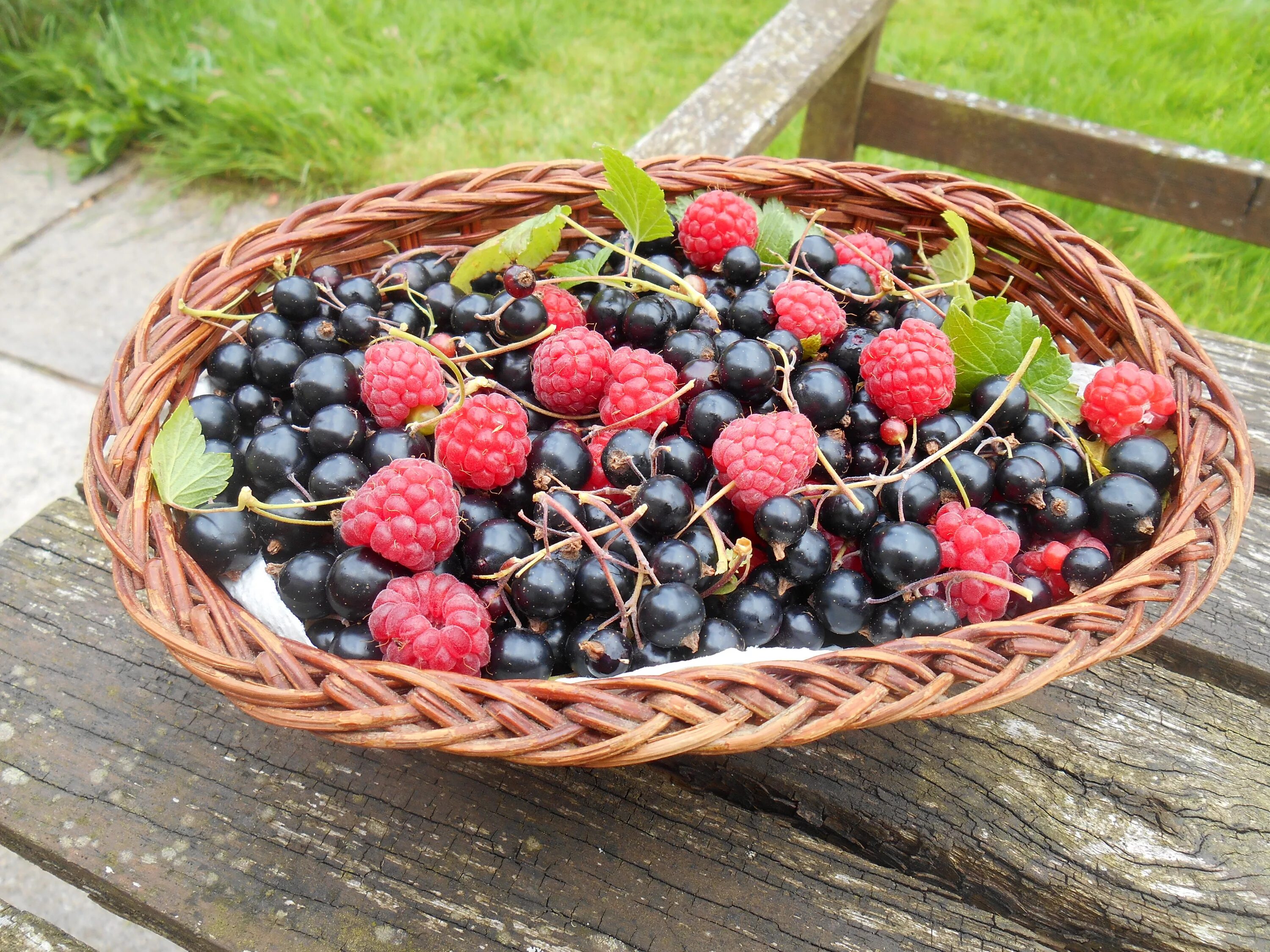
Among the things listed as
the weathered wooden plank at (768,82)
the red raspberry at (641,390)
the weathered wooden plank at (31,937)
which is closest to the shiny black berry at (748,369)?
the red raspberry at (641,390)

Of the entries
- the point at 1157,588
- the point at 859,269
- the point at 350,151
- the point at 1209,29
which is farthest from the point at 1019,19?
the point at 1157,588

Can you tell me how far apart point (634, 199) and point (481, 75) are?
2343mm

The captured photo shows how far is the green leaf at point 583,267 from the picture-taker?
3.92ft

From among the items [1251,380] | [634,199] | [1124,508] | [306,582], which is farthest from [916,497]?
[1251,380]

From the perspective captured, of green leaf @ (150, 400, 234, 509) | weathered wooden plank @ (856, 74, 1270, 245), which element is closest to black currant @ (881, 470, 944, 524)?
green leaf @ (150, 400, 234, 509)

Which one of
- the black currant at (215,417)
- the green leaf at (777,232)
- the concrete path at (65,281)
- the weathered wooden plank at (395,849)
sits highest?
the green leaf at (777,232)

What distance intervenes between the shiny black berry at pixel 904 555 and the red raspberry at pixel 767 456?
0.35 ft

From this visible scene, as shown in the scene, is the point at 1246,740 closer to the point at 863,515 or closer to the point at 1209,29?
the point at 863,515

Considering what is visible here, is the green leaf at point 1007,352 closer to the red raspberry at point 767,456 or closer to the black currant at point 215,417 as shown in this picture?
the red raspberry at point 767,456

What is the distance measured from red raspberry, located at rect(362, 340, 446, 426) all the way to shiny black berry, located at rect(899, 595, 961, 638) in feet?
1.91

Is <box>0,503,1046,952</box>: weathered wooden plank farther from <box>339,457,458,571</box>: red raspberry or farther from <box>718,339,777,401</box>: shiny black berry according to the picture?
<box>718,339,777,401</box>: shiny black berry

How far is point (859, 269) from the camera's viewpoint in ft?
3.90

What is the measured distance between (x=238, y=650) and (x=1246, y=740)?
1.09 meters

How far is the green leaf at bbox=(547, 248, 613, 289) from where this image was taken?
1193 millimetres
